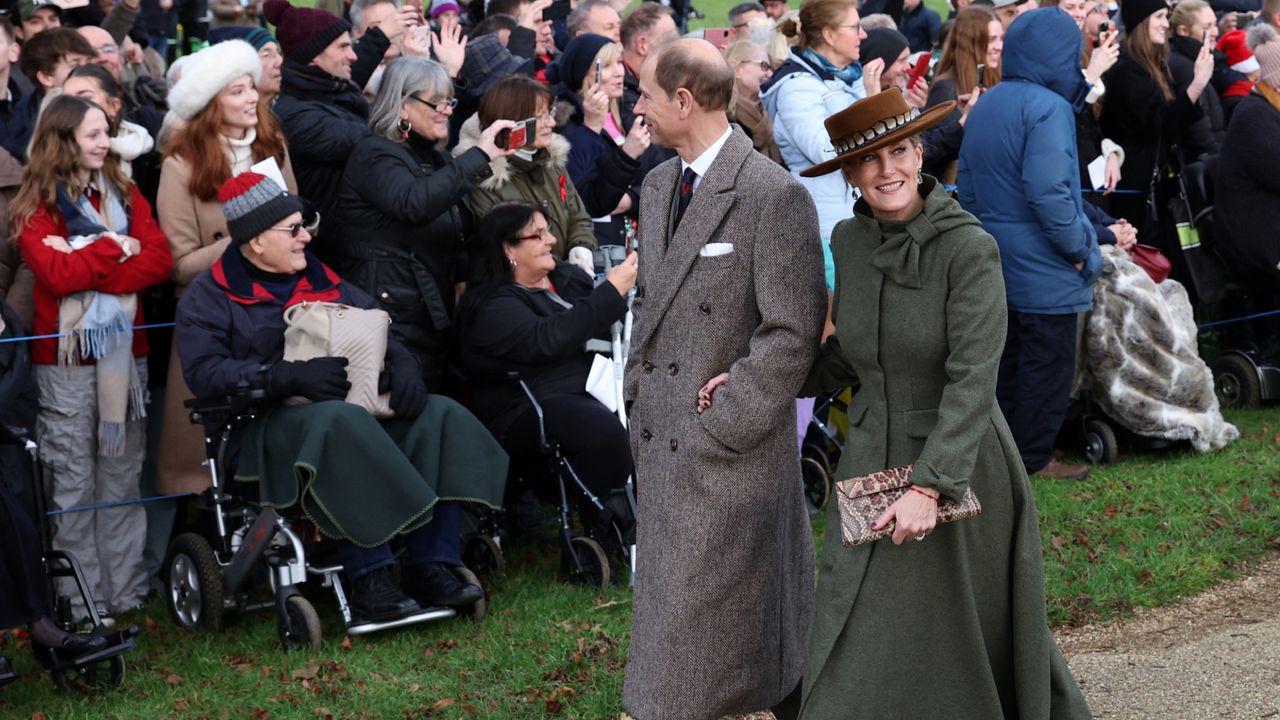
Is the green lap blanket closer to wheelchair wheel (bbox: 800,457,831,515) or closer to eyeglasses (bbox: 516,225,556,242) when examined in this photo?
eyeglasses (bbox: 516,225,556,242)

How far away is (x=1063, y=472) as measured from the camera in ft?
27.6

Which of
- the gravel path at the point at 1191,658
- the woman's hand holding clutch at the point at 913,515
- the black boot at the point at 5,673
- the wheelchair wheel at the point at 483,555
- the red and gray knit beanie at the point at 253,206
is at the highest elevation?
the red and gray knit beanie at the point at 253,206

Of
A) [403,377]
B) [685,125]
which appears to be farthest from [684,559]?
[403,377]

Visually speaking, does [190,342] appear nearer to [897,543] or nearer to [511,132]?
[511,132]

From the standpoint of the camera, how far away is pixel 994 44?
9133 millimetres

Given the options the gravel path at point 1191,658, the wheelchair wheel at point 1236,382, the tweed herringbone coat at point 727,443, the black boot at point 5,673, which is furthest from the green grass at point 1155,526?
the black boot at point 5,673

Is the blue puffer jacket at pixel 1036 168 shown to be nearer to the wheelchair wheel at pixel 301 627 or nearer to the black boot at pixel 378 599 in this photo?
the black boot at pixel 378 599

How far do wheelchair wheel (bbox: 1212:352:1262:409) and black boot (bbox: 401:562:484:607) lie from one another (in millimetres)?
5414

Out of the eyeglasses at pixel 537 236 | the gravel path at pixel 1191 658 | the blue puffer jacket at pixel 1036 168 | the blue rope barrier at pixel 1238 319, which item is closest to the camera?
the gravel path at pixel 1191 658

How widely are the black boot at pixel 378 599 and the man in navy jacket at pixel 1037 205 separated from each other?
3490 millimetres

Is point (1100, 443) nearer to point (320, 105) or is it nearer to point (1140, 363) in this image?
point (1140, 363)

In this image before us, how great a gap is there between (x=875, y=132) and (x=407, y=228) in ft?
10.9

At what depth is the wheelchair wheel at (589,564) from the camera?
6.86 m

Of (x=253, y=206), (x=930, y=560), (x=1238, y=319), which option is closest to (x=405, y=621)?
(x=253, y=206)
